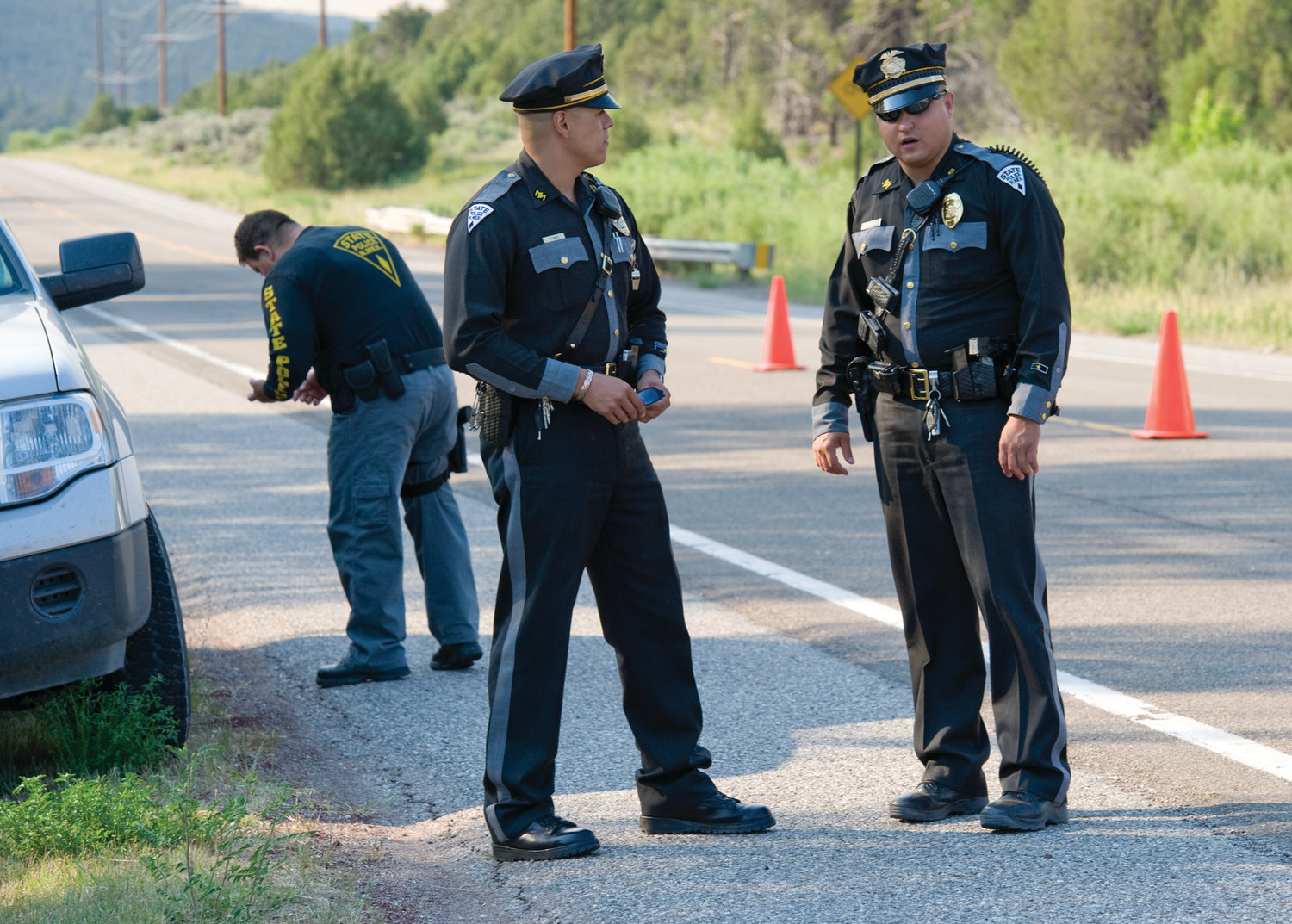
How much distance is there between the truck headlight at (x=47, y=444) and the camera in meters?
3.74

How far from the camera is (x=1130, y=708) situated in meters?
4.80

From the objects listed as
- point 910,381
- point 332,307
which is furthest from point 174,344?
point 910,381

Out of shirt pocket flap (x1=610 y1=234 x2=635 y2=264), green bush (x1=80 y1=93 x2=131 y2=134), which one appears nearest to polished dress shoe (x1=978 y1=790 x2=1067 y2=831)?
shirt pocket flap (x1=610 y1=234 x2=635 y2=264)

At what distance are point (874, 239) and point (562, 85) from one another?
942mm

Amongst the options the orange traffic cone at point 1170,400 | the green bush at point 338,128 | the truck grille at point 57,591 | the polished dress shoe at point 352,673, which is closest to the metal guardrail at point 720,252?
the orange traffic cone at point 1170,400

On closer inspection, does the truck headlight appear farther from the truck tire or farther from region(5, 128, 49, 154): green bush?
region(5, 128, 49, 154): green bush

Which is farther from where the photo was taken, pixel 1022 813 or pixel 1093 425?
pixel 1093 425

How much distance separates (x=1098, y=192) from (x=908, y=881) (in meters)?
18.8

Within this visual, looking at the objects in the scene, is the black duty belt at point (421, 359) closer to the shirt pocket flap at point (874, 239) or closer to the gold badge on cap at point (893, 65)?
the shirt pocket flap at point (874, 239)

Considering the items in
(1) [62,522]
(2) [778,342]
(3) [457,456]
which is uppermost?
(1) [62,522]

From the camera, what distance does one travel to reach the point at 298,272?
207 inches

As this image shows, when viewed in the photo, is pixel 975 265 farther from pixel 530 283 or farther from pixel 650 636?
pixel 650 636

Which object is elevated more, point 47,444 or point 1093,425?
point 47,444

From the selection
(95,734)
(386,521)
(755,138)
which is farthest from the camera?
(755,138)
